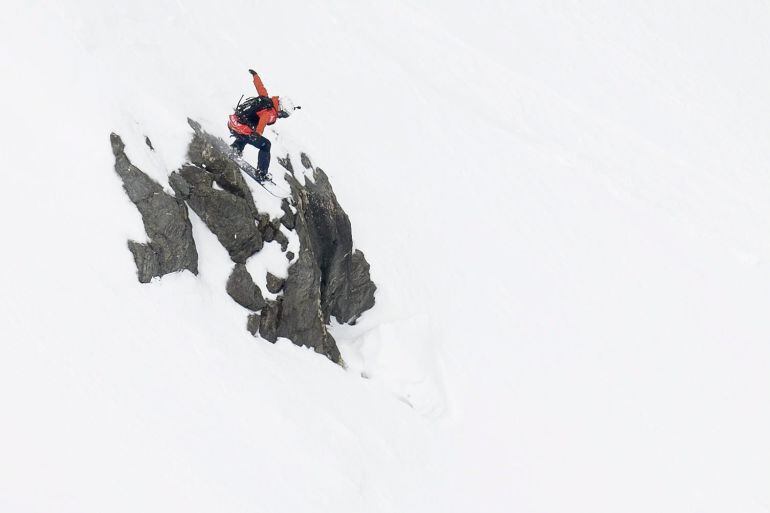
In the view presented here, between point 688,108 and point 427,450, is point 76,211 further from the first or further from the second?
point 688,108

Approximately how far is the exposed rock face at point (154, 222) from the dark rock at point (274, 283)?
1.85m

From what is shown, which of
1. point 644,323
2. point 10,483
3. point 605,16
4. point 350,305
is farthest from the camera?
point 605,16

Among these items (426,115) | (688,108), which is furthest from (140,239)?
(688,108)

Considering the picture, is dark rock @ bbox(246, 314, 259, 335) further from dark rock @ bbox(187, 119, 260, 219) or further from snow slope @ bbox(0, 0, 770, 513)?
dark rock @ bbox(187, 119, 260, 219)

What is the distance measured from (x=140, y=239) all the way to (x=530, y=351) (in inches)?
437

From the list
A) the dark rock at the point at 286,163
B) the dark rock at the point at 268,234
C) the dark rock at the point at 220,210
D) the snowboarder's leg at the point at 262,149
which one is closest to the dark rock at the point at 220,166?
the dark rock at the point at 220,210

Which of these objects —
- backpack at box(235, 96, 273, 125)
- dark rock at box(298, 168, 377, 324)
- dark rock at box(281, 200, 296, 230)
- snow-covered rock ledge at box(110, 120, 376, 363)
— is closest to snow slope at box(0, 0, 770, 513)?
snow-covered rock ledge at box(110, 120, 376, 363)

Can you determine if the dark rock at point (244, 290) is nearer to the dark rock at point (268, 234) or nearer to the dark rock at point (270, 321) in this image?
the dark rock at point (270, 321)

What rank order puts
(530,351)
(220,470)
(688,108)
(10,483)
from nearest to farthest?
(10,483)
(220,470)
(530,351)
(688,108)

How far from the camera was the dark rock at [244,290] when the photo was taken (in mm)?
12320

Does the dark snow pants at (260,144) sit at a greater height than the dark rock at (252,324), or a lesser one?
greater

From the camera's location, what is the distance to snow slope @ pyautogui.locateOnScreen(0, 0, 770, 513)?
1020cm

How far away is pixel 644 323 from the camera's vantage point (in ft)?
67.1

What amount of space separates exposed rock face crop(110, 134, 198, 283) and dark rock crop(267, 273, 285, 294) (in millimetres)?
1848
